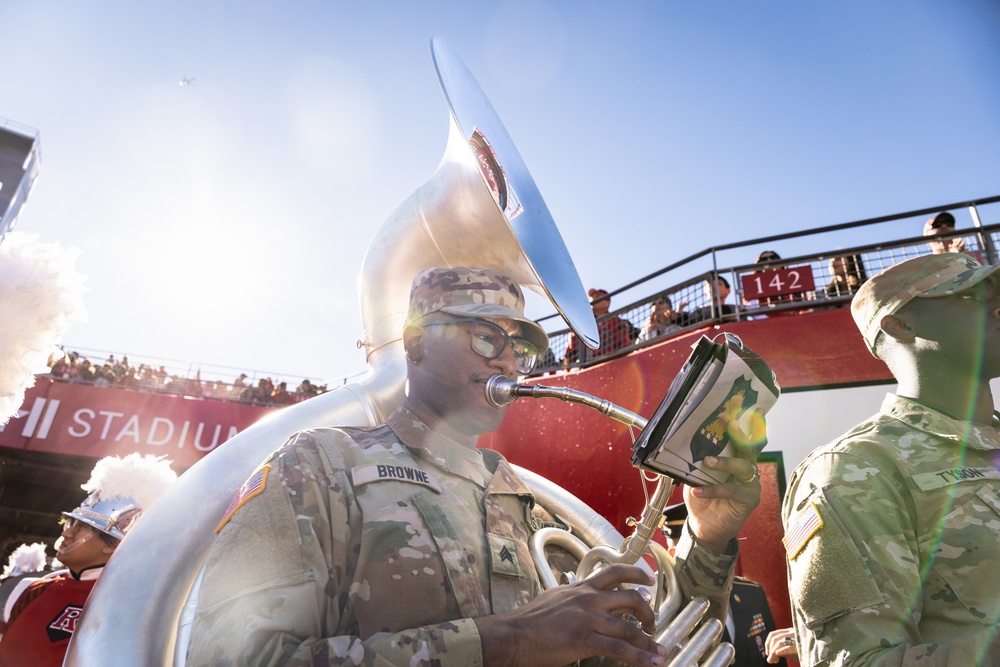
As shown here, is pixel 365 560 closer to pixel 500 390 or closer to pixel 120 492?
pixel 500 390

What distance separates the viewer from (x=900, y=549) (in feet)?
4.89

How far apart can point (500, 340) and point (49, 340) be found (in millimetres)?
2148

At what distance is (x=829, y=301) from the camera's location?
6320 millimetres

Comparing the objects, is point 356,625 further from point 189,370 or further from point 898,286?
point 189,370

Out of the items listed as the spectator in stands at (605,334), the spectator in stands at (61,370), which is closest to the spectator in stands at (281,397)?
the spectator in stands at (61,370)

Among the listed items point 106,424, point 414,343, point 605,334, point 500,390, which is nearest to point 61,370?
point 106,424

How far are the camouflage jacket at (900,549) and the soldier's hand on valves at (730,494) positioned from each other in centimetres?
24

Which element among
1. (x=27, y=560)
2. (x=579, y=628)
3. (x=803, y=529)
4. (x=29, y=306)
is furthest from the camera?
(x=27, y=560)

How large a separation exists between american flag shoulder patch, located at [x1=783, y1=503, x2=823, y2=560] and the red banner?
406 inches

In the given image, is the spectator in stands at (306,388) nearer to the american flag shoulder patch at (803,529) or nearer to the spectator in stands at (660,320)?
the spectator in stands at (660,320)

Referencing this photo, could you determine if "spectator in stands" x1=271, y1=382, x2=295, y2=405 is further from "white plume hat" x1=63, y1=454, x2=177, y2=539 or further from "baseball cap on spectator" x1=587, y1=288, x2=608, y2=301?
"white plume hat" x1=63, y1=454, x2=177, y2=539

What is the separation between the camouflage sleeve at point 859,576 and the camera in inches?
53.1

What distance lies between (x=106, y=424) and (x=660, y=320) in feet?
→ 29.2

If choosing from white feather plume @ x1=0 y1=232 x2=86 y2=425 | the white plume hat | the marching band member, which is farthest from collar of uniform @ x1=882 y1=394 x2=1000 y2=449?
the white plume hat
